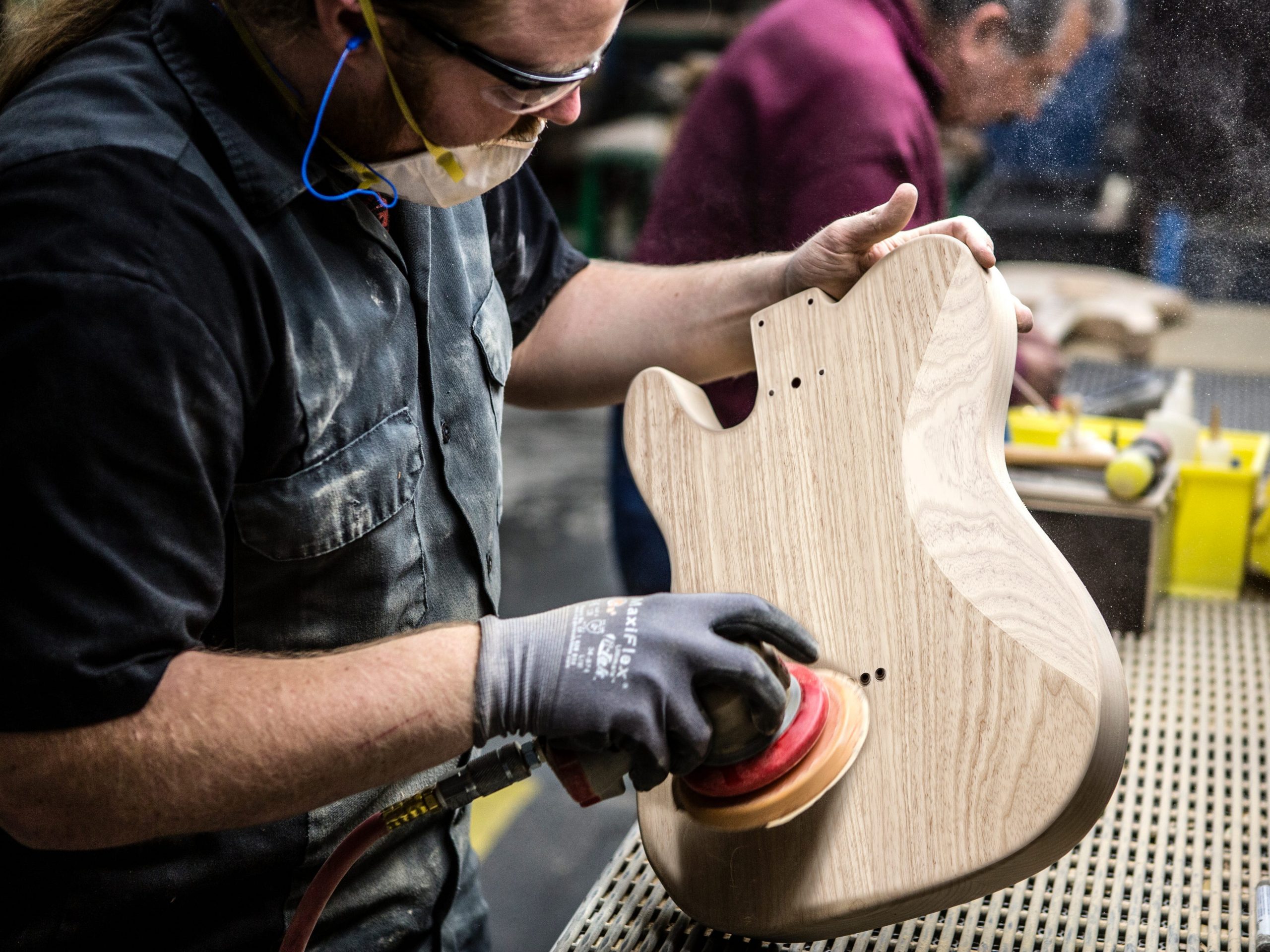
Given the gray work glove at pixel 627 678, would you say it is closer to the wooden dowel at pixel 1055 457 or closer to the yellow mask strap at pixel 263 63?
the yellow mask strap at pixel 263 63

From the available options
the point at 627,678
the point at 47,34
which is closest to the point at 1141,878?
the point at 627,678

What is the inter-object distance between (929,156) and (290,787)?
96cm

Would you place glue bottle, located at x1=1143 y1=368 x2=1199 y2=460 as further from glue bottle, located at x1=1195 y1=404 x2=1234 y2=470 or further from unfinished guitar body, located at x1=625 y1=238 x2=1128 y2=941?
unfinished guitar body, located at x1=625 y1=238 x2=1128 y2=941

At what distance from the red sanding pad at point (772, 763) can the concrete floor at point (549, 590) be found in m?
1.48

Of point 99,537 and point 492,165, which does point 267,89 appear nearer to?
point 492,165

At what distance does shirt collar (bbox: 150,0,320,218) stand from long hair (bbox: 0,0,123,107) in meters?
0.08

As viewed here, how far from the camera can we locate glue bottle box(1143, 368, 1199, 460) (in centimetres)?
165

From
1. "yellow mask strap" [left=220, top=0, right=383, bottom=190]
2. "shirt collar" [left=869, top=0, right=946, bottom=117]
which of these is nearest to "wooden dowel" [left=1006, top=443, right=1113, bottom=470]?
"shirt collar" [left=869, top=0, right=946, bottom=117]

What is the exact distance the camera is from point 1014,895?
39.2 inches

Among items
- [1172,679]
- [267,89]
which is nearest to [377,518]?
[267,89]

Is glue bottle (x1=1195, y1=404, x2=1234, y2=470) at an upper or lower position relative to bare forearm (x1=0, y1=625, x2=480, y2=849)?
lower

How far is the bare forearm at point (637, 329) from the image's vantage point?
108 cm

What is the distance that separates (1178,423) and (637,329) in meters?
0.96

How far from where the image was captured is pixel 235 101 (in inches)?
30.7
